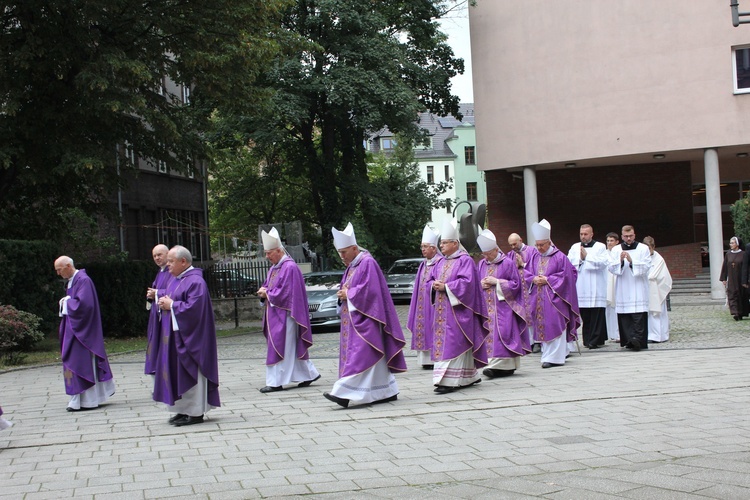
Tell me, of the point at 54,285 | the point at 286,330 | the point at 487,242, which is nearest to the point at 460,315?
the point at 487,242

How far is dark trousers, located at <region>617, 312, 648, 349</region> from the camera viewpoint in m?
14.4

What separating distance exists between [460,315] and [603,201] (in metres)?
24.5

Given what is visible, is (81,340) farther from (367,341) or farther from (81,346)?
(367,341)

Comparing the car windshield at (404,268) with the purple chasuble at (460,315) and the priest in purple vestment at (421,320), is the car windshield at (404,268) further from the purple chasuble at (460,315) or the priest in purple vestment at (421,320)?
the purple chasuble at (460,315)

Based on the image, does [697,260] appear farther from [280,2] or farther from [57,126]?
[57,126]

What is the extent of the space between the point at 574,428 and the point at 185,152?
1572 cm

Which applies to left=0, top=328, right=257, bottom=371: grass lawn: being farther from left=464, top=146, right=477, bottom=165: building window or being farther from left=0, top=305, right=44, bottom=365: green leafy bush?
left=464, top=146, right=477, bottom=165: building window

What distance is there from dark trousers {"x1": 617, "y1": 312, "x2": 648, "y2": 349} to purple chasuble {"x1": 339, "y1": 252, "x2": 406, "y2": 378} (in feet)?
18.9

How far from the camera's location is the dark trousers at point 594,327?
15.3 meters

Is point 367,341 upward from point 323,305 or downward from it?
upward

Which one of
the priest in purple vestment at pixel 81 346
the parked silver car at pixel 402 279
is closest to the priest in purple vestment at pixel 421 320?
the priest in purple vestment at pixel 81 346

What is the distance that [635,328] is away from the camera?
47.5ft

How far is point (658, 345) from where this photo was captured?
15180 mm

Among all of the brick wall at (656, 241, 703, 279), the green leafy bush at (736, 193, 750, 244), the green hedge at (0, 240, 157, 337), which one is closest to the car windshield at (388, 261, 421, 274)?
the brick wall at (656, 241, 703, 279)
